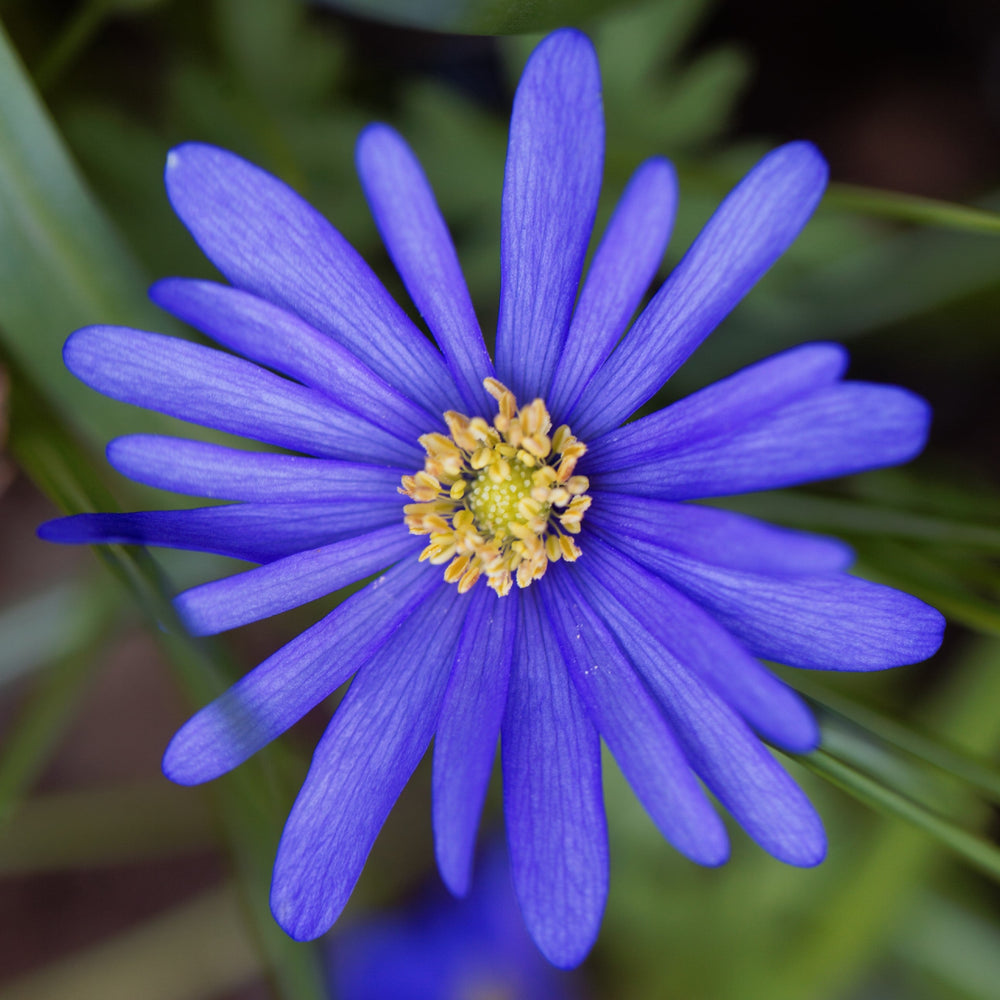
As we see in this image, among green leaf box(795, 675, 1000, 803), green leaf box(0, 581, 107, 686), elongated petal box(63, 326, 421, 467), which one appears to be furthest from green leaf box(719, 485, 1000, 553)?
green leaf box(0, 581, 107, 686)

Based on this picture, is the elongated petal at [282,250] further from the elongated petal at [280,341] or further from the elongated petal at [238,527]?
the elongated petal at [238,527]

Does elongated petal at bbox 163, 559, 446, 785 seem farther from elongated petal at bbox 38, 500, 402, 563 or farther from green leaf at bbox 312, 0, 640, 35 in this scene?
green leaf at bbox 312, 0, 640, 35

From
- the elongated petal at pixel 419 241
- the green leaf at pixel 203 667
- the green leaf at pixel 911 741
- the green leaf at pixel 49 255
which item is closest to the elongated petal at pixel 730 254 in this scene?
the elongated petal at pixel 419 241

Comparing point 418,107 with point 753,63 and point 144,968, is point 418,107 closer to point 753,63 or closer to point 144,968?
point 753,63

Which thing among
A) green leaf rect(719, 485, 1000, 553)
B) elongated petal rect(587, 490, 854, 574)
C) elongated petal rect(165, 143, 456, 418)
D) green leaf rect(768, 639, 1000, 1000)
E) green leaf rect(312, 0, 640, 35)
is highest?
green leaf rect(312, 0, 640, 35)

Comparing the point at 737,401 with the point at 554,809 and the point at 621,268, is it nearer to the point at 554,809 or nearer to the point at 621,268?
the point at 621,268

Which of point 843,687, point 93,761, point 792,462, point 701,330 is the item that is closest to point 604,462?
point 701,330
